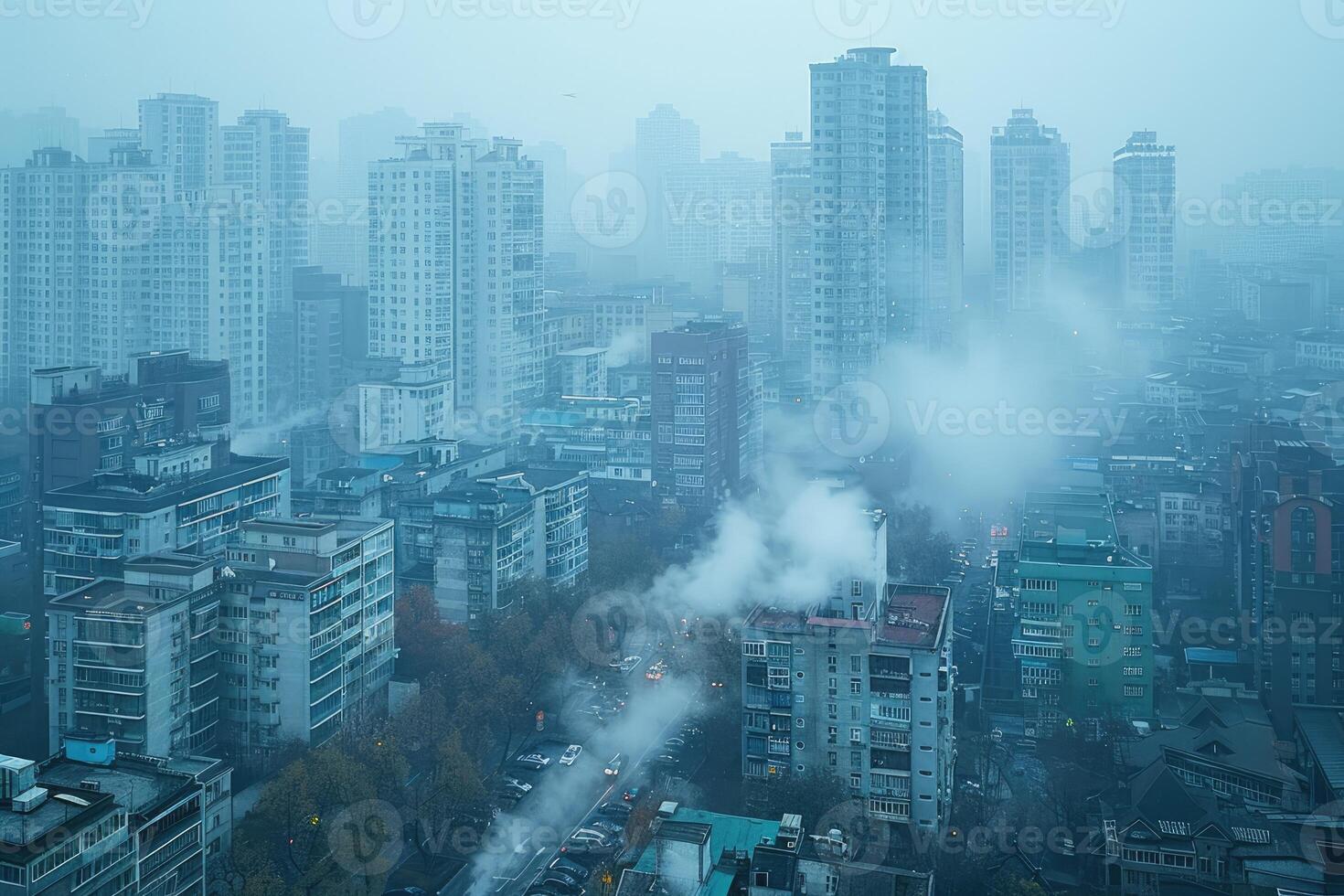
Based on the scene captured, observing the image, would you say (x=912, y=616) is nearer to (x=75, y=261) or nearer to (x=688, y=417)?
(x=688, y=417)

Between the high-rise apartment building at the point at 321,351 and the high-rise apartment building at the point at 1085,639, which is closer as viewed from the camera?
the high-rise apartment building at the point at 1085,639

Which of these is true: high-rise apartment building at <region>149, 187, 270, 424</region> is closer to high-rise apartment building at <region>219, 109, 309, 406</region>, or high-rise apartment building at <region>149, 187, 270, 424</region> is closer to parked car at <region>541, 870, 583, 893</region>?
high-rise apartment building at <region>219, 109, 309, 406</region>

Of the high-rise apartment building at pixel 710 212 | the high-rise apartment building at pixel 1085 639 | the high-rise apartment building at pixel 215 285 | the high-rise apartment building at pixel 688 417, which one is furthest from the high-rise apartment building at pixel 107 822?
the high-rise apartment building at pixel 710 212

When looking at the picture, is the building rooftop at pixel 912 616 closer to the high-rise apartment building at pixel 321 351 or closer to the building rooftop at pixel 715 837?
the building rooftop at pixel 715 837

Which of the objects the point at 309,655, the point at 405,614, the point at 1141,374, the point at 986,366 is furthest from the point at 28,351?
the point at 1141,374

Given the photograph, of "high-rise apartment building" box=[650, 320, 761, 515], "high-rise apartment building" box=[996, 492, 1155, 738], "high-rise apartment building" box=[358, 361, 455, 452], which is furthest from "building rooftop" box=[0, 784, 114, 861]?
"high-rise apartment building" box=[358, 361, 455, 452]

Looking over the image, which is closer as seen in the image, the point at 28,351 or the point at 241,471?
the point at 241,471

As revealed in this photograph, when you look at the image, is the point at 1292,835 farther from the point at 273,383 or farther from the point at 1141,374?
the point at 1141,374
